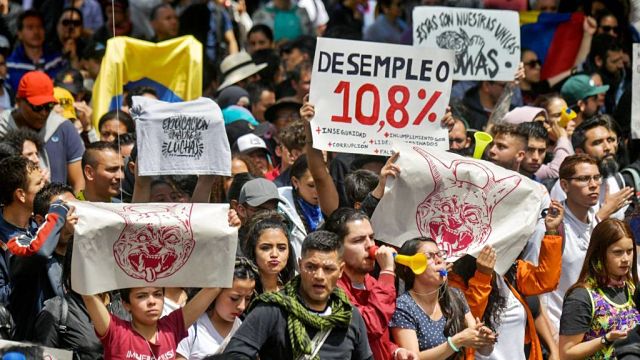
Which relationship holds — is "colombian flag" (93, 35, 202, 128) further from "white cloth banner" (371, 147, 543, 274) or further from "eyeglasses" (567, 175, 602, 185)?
"white cloth banner" (371, 147, 543, 274)

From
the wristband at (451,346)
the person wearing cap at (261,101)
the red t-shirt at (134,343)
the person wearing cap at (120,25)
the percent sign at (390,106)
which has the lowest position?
the wristband at (451,346)

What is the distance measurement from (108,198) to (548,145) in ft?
14.1

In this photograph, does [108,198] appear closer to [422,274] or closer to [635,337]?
[422,274]

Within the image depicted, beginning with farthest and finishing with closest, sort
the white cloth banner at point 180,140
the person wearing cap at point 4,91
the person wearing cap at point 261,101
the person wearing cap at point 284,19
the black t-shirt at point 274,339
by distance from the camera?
the person wearing cap at point 284,19 < the person wearing cap at point 261,101 < the person wearing cap at point 4,91 < the white cloth banner at point 180,140 < the black t-shirt at point 274,339

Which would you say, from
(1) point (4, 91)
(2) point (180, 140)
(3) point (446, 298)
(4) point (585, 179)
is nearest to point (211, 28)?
(1) point (4, 91)

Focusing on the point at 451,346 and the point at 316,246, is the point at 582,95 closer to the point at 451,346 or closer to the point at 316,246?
the point at 451,346

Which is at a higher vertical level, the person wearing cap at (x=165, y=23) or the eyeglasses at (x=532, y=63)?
the person wearing cap at (x=165, y=23)

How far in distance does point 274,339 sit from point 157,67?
6.09 metres

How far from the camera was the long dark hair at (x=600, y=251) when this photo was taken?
956 cm

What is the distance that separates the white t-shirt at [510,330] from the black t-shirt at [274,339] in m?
1.30

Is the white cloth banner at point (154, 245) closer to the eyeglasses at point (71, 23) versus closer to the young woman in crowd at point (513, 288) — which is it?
the young woman in crowd at point (513, 288)

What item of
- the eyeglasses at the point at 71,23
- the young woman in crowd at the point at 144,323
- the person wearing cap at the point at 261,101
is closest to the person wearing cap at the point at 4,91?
the eyeglasses at the point at 71,23

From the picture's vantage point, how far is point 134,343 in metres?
8.23

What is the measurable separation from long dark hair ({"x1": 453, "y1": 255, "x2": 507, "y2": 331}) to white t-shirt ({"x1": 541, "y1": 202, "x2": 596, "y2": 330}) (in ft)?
3.84
